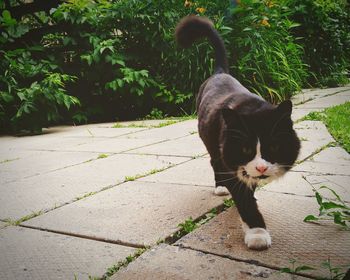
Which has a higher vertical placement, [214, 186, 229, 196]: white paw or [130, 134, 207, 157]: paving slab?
[214, 186, 229, 196]: white paw

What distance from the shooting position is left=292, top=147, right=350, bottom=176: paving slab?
2597mm

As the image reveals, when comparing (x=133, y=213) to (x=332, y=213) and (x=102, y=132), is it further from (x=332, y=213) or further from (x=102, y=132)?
(x=102, y=132)

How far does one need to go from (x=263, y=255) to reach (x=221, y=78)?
1.29 meters

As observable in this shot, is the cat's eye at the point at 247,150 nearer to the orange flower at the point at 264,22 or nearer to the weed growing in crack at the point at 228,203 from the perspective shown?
the weed growing in crack at the point at 228,203

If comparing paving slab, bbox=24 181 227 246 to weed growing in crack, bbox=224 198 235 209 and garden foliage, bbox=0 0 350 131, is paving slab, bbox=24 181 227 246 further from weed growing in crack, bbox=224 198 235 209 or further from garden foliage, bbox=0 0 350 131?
garden foliage, bbox=0 0 350 131

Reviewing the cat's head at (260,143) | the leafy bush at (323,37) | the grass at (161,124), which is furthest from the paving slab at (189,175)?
the leafy bush at (323,37)

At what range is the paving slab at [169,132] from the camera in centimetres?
438

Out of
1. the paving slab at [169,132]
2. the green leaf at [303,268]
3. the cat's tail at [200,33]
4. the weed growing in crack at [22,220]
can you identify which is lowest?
the paving slab at [169,132]

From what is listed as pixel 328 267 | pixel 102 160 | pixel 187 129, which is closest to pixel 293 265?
pixel 328 267

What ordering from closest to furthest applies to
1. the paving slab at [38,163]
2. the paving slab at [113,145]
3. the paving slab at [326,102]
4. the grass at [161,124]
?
the paving slab at [38,163]
the paving slab at [113,145]
the grass at [161,124]
the paving slab at [326,102]

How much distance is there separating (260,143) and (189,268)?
0.59 meters

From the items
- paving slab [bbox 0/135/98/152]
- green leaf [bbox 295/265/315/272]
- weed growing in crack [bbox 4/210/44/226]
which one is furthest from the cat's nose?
paving slab [bbox 0/135/98/152]

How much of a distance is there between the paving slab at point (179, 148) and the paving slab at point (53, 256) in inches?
70.4

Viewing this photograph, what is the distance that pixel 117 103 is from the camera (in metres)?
6.35
